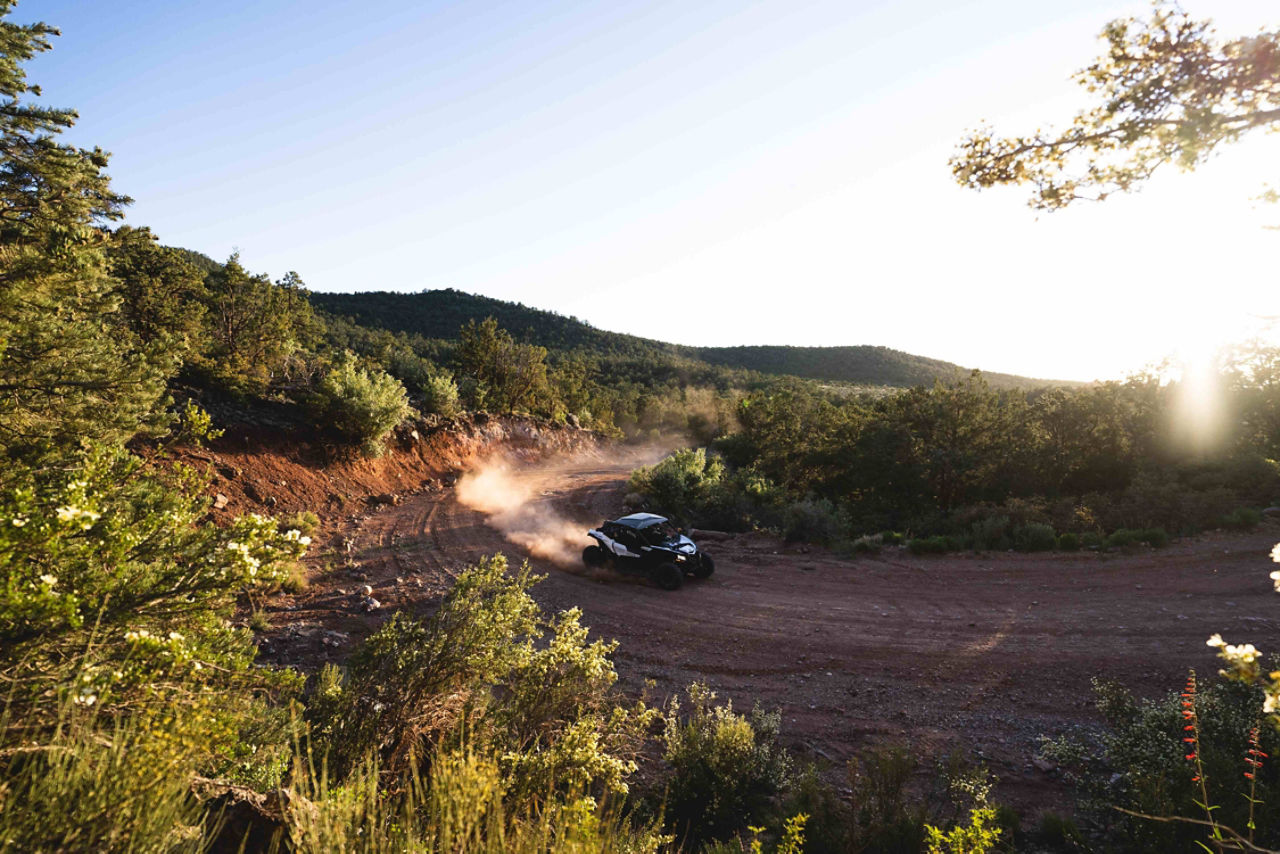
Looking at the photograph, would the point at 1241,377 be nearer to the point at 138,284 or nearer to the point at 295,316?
the point at 138,284

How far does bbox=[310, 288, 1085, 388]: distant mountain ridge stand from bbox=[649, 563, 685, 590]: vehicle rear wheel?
77.4 meters

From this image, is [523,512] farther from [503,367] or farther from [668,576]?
[503,367]

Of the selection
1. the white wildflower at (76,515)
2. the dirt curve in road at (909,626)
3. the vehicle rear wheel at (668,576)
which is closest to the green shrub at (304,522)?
the dirt curve in road at (909,626)

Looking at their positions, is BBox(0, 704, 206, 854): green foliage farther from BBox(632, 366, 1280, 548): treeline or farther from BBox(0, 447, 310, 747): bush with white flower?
BBox(632, 366, 1280, 548): treeline

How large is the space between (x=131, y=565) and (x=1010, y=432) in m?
21.3

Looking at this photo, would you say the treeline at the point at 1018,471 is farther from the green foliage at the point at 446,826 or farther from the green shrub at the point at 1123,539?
the green foliage at the point at 446,826

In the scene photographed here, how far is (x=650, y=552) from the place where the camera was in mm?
12273

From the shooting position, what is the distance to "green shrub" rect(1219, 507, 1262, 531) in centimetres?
1278

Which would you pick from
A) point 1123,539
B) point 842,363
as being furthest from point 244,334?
point 842,363

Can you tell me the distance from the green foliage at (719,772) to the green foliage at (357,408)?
17.9m

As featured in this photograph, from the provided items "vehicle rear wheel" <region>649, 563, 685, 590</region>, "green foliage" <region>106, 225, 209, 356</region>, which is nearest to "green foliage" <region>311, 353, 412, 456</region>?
"green foliage" <region>106, 225, 209, 356</region>

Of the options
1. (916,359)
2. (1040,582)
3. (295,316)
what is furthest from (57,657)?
(916,359)

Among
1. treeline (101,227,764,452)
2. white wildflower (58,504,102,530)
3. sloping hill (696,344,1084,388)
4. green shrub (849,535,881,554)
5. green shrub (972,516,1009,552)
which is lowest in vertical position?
green shrub (849,535,881,554)

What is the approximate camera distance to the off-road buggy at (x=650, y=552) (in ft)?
39.5
